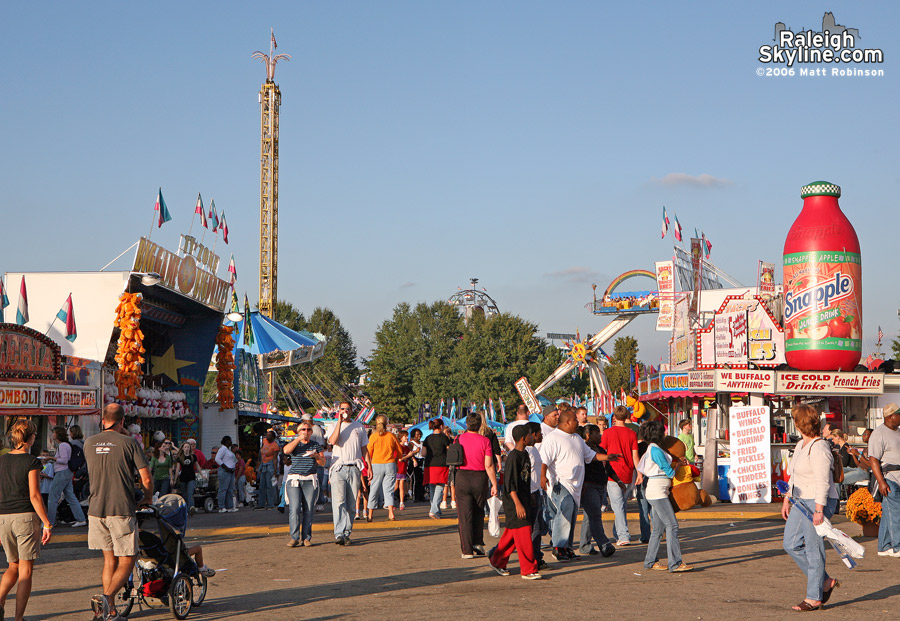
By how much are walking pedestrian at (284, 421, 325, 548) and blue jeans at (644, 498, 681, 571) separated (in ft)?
15.1

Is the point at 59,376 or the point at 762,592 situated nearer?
the point at 762,592

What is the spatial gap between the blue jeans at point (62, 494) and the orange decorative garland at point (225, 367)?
49.6ft

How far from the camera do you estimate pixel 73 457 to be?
16.5 meters

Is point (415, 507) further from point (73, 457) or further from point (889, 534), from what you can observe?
point (889, 534)

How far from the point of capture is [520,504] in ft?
32.8

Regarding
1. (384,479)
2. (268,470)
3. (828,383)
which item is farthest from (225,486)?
(828,383)

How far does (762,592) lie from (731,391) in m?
15.7

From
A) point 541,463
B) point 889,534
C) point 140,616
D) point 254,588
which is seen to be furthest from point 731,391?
point 140,616

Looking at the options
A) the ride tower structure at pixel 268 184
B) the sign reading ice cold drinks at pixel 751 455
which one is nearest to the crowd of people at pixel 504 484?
the sign reading ice cold drinks at pixel 751 455

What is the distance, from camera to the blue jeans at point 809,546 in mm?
8352

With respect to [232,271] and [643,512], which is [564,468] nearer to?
[643,512]

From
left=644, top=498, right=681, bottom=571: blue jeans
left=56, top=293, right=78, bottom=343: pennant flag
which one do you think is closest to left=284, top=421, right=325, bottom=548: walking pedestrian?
left=644, top=498, right=681, bottom=571: blue jeans

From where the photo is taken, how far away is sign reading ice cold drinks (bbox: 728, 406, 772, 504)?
19.3 meters

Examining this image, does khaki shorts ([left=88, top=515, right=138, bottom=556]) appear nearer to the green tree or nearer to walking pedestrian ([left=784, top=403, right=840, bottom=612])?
walking pedestrian ([left=784, top=403, right=840, bottom=612])
